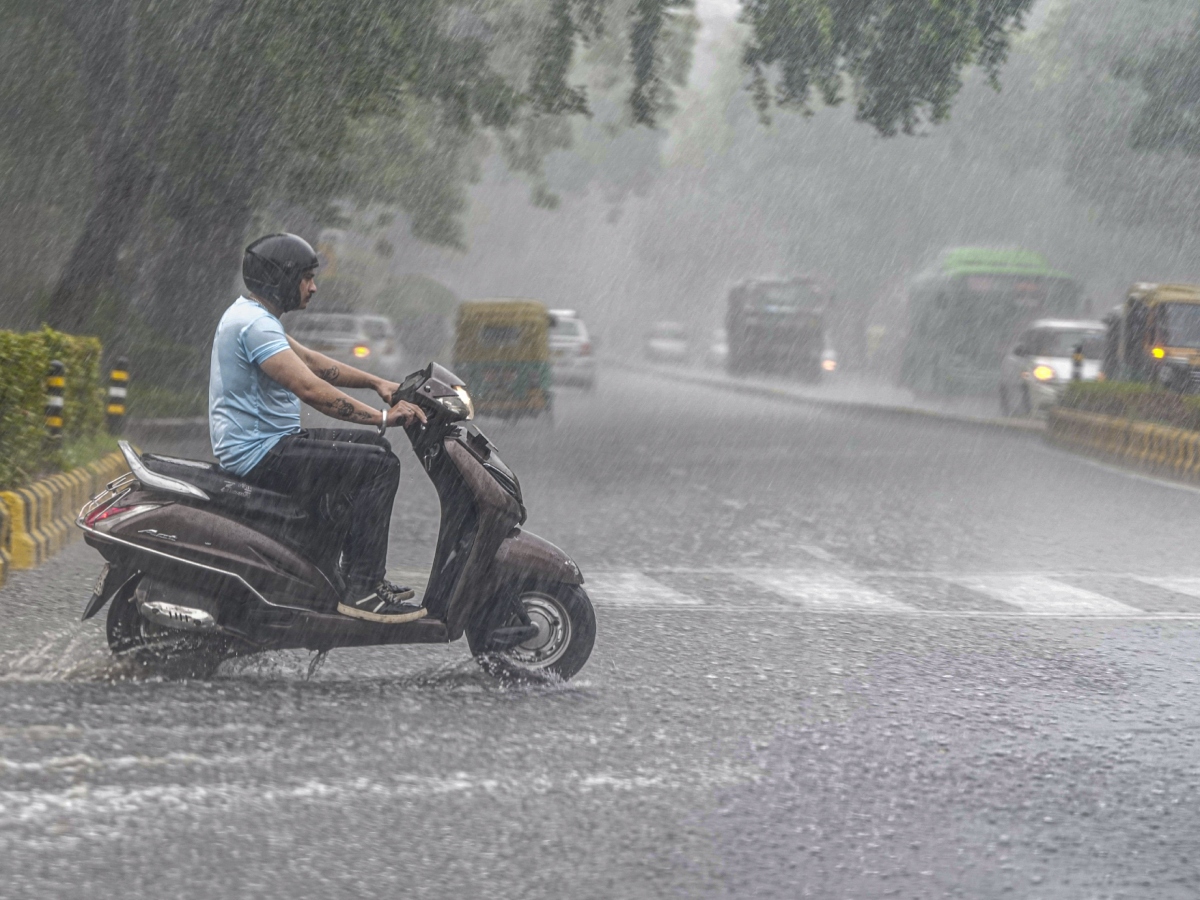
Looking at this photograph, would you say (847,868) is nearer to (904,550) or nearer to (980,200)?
(904,550)

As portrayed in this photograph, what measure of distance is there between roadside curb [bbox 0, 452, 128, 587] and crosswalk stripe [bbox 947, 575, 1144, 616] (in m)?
5.35

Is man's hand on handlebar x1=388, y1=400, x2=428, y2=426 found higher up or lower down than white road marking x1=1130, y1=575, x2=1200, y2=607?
higher up

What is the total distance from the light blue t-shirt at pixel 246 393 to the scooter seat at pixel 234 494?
0.09 m

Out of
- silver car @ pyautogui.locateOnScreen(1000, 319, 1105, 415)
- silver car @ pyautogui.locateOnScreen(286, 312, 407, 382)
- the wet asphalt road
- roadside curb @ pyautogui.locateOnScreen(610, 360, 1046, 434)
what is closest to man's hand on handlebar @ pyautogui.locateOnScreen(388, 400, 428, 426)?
the wet asphalt road

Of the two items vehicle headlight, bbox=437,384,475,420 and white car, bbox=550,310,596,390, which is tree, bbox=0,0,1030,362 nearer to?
white car, bbox=550,310,596,390

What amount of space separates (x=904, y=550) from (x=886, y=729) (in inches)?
223

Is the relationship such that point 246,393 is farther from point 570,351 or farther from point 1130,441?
point 570,351

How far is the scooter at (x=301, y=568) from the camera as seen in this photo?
251 inches

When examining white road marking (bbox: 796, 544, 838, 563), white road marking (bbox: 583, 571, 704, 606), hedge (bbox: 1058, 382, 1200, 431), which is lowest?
white road marking (bbox: 796, 544, 838, 563)

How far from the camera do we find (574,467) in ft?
59.5

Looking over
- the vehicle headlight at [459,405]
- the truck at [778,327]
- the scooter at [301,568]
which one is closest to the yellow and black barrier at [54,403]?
the scooter at [301,568]

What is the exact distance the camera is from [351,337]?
30828 millimetres

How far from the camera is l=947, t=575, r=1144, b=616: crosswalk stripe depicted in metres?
9.18

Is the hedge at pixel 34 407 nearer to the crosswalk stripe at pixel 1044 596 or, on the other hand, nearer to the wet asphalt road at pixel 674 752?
the wet asphalt road at pixel 674 752
